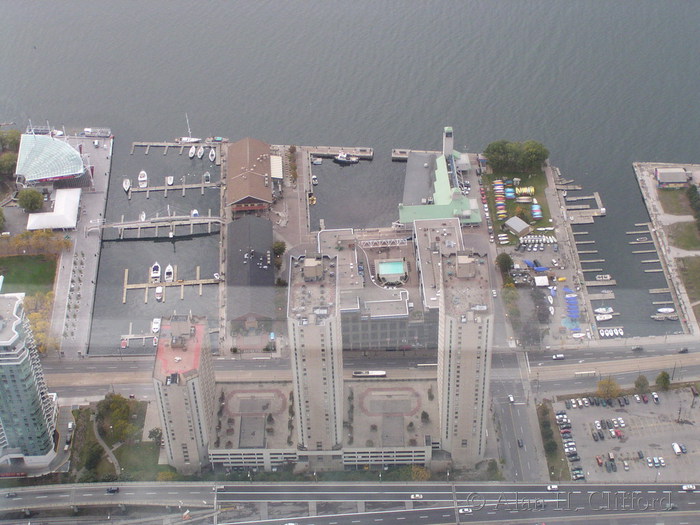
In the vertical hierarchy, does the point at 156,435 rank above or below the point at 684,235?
below

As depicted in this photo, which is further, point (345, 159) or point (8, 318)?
point (345, 159)

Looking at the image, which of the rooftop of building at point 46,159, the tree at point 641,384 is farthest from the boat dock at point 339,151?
the tree at point 641,384

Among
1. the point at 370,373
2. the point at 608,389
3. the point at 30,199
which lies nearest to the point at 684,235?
the point at 608,389

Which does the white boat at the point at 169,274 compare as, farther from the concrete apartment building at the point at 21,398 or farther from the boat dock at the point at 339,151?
the boat dock at the point at 339,151

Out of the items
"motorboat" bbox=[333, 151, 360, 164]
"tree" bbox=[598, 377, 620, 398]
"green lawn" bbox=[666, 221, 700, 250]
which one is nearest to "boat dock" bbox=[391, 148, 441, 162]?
"motorboat" bbox=[333, 151, 360, 164]

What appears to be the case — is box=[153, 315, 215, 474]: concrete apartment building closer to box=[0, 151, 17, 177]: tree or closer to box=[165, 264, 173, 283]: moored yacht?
box=[165, 264, 173, 283]: moored yacht

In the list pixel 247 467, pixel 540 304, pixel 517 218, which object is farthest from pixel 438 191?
pixel 247 467

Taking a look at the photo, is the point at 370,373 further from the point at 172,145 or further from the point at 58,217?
the point at 172,145
